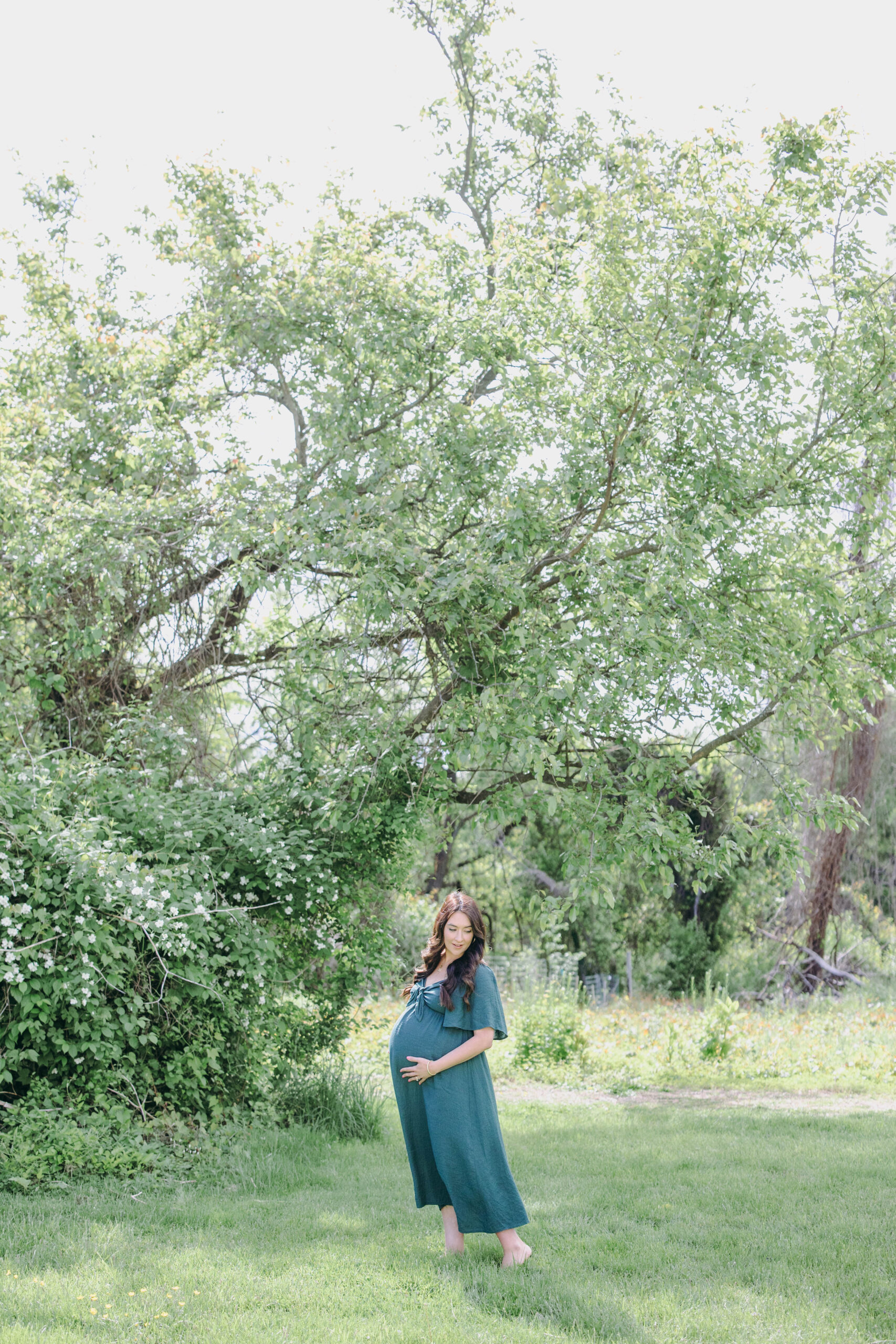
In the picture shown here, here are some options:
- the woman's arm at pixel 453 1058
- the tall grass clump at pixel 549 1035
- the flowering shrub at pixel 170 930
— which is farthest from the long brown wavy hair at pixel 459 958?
the tall grass clump at pixel 549 1035

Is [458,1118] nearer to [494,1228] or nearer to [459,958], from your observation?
[494,1228]

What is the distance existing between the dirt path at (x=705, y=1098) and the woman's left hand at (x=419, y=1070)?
4.55m

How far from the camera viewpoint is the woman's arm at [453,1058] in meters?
4.26

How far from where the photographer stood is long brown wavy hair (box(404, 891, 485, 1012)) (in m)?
4.38

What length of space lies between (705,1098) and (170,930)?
5.16 meters

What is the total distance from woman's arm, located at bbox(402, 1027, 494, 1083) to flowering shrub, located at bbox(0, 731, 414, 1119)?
6.52 ft

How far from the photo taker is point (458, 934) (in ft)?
14.5

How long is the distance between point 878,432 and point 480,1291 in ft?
19.2

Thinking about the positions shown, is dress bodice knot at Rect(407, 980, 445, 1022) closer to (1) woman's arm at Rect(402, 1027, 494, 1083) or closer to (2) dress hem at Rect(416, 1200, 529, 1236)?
(1) woman's arm at Rect(402, 1027, 494, 1083)

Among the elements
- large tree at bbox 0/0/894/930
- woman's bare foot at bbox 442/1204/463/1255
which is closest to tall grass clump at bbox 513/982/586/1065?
large tree at bbox 0/0/894/930

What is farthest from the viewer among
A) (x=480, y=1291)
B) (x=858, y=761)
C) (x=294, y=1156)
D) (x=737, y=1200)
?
(x=858, y=761)

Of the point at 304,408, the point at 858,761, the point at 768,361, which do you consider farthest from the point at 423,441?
the point at 858,761

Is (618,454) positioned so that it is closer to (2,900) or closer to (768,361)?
(768,361)

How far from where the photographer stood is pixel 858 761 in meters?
15.2
